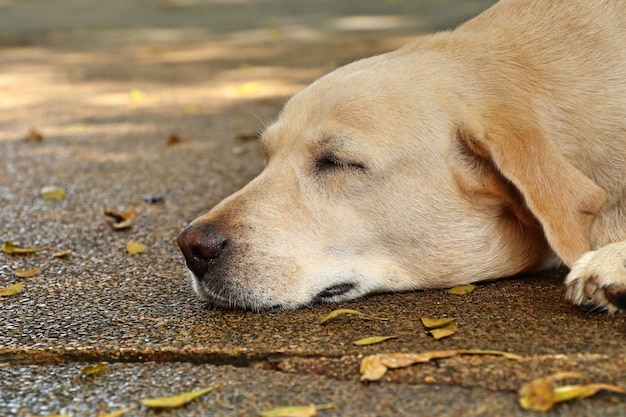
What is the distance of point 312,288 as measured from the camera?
3299mm

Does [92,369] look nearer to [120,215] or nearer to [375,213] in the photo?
[375,213]

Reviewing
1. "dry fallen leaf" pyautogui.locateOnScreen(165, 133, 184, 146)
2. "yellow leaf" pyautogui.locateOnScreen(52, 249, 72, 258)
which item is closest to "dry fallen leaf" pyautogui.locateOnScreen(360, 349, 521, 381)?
"yellow leaf" pyautogui.locateOnScreen(52, 249, 72, 258)

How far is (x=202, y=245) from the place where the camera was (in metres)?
3.23

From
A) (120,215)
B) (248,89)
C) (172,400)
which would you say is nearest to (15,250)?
(120,215)

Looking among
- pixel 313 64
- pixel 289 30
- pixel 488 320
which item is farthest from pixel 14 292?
pixel 289 30

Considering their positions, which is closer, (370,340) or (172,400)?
(172,400)

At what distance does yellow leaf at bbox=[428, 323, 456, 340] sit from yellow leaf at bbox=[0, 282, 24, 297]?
5.69 feet

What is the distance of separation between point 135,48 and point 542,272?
30.1 ft

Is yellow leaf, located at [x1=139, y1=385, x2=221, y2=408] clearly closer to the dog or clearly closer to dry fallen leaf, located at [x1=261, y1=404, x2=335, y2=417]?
dry fallen leaf, located at [x1=261, y1=404, x2=335, y2=417]

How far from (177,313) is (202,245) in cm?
32

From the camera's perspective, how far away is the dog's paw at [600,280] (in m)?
3.02

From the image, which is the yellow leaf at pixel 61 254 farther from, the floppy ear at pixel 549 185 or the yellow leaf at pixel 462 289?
the floppy ear at pixel 549 185

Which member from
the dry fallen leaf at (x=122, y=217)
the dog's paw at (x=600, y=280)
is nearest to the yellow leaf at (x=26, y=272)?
the dry fallen leaf at (x=122, y=217)

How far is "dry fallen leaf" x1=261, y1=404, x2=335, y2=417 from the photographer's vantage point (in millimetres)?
2432
